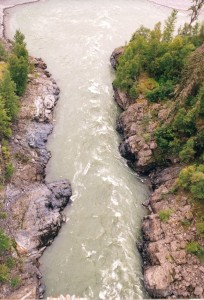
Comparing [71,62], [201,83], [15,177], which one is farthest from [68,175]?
[71,62]

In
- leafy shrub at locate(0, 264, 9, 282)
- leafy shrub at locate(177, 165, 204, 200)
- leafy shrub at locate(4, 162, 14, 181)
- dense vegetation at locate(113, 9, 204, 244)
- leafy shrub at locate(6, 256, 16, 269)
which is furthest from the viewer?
dense vegetation at locate(113, 9, 204, 244)

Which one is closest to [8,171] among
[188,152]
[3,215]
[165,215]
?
[3,215]

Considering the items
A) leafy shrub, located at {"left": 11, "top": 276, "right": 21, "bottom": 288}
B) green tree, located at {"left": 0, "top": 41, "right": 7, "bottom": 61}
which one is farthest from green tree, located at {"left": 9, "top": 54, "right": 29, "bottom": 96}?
leafy shrub, located at {"left": 11, "top": 276, "right": 21, "bottom": 288}

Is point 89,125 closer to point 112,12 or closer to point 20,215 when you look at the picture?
point 20,215

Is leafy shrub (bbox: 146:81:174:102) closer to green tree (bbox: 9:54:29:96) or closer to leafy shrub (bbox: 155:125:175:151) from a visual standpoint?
leafy shrub (bbox: 155:125:175:151)

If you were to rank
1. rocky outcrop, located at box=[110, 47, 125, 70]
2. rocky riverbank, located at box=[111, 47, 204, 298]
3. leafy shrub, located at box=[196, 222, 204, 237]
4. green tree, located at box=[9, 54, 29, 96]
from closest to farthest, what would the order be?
rocky riverbank, located at box=[111, 47, 204, 298], leafy shrub, located at box=[196, 222, 204, 237], green tree, located at box=[9, 54, 29, 96], rocky outcrop, located at box=[110, 47, 125, 70]
